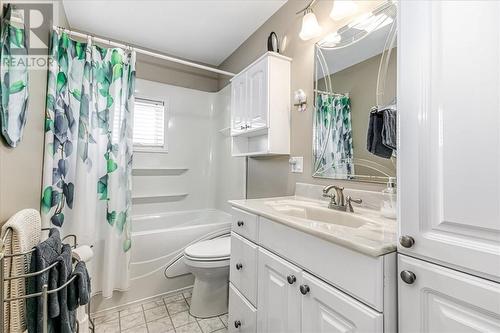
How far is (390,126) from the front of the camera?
985 mm

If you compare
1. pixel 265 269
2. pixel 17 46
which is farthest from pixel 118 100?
pixel 265 269

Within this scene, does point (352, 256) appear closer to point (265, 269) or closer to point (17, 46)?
point (265, 269)

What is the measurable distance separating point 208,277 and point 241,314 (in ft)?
1.81

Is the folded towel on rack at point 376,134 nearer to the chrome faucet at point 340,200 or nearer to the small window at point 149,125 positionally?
the chrome faucet at point 340,200

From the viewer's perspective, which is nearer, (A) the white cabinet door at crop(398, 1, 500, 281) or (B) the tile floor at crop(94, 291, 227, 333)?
(A) the white cabinet door at crop(398, 1, 500, 281)

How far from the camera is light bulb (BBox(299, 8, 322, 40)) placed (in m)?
1.63

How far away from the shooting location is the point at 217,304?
6.26ft

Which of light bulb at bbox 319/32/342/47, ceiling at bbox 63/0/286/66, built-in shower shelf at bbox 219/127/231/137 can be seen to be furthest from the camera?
built-in shower shelf at bbox 219/127/231/137

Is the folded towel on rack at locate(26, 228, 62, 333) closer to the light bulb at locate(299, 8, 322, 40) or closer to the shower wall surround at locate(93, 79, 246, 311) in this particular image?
the shower wall surround at locate(93, 79, 246, 311)

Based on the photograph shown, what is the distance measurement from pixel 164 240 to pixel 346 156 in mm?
1696

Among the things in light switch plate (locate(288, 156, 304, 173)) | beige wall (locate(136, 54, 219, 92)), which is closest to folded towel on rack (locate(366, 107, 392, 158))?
light switch plate (locate(288, 156, 304, 173))

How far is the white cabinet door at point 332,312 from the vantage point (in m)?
0.73

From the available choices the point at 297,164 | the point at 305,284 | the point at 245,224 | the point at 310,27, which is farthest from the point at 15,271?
the point at 310,27

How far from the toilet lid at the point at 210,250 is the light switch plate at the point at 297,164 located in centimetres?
83
